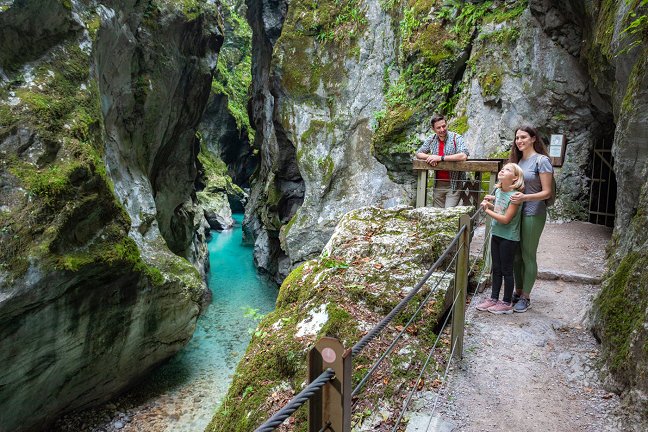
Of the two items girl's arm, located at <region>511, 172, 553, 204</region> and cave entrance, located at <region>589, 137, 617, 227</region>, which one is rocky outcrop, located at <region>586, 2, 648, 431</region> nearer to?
girl's arm, located at <region>511, 172, 553, 204</region>

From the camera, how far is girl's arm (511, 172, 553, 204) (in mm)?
4312

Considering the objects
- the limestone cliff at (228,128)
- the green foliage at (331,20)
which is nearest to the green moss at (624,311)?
the green foliage at (331,20)

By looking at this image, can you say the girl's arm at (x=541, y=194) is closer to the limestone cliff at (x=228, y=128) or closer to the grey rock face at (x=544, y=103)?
the grey rock face at (x=544, y=103)

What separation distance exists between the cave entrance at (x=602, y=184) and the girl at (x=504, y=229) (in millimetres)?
6501

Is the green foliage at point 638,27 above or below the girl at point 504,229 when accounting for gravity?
above

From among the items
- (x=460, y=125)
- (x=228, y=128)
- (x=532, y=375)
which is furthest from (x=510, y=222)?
Answer: (x=228, y=128)

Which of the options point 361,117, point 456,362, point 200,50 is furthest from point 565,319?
point 200,50

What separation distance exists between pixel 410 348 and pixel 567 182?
843 cm

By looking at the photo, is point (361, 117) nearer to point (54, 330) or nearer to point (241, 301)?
point (241, 301)

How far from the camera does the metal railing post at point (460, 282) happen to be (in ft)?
12.3

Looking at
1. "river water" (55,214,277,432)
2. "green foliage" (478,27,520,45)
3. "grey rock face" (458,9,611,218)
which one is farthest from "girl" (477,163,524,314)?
"green foliage" (478,27,520,45)

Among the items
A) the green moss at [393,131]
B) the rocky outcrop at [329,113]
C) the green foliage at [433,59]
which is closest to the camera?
the green foliage at [433,59]

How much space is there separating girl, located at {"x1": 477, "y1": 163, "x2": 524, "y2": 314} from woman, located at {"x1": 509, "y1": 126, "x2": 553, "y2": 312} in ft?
0.31

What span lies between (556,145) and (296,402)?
417 inches
